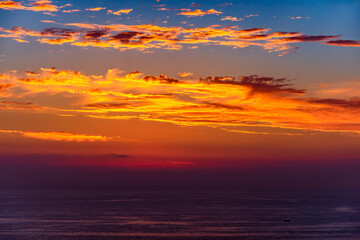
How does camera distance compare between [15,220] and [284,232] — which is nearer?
[284,232]

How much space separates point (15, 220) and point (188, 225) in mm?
53593

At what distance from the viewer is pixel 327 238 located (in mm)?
108000

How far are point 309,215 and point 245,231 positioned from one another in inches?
2207

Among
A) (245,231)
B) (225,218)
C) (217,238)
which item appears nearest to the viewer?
(217,238)

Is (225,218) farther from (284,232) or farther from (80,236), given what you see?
(80,236)

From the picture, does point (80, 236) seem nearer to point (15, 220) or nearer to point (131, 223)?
point (131, 223)

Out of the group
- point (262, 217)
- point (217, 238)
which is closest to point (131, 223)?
point (217, 238)

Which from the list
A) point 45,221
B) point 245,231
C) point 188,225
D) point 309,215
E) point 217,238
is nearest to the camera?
point 217,238

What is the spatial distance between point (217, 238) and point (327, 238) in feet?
Answer: 83.4

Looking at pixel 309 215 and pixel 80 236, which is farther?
pixel 309 215

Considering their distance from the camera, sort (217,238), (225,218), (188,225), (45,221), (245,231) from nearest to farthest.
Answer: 1. (217,238)
2. (245,231)
3. (188,225)
4. (45,221)
5. (225,218)

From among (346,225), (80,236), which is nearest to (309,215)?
(346,225)

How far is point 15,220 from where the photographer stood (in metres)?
142

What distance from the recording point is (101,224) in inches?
5187
